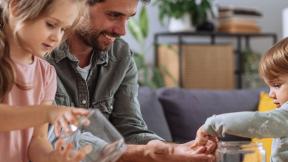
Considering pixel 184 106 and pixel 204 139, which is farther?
pixel 184 106

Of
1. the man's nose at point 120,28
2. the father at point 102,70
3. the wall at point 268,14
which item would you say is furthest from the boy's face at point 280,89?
the wall at point 268,14

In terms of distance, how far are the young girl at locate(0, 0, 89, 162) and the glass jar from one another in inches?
13.1

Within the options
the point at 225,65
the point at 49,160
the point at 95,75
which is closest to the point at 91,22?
the point at 95,75

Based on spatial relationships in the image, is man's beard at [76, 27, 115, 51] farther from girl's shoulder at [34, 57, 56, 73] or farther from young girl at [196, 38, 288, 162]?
young girl at [196, 38, 288, 162]

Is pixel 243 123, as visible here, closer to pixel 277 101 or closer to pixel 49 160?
pixel 277 101

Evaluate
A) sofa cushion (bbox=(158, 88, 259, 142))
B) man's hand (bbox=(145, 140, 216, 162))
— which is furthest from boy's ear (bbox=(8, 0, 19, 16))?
sofa cushion (bbox=(158, 88, 259, 142))

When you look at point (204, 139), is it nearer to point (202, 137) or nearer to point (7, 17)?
point (202, 137)

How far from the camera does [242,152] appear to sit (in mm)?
1067

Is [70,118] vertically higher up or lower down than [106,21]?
lower down

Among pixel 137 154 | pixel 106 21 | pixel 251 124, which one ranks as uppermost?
pixel 106 21

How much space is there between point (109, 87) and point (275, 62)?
Result: 517 mm

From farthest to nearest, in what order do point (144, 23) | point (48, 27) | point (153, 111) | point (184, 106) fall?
1. point (144, 23)
2. point (184, 106)
3. point (153, 111)
4. point (48, 27)

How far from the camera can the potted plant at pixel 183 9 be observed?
3811 mm

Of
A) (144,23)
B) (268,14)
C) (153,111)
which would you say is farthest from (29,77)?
(268,14)
